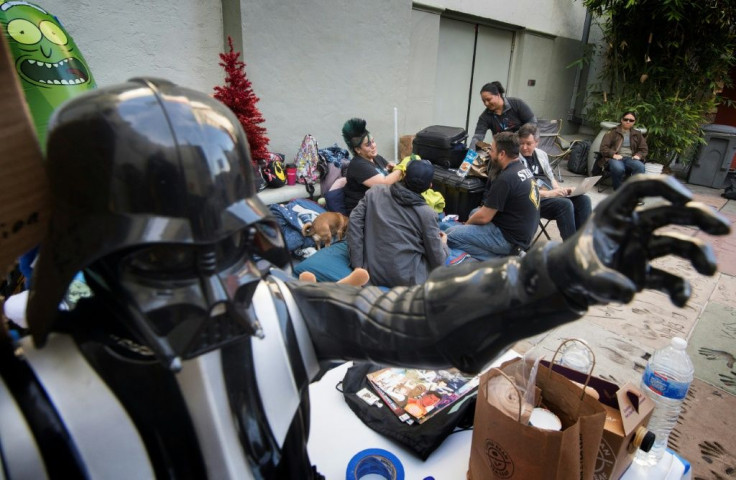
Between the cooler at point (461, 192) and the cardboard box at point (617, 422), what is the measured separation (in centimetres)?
320

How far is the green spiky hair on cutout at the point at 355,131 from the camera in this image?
3.56 metres

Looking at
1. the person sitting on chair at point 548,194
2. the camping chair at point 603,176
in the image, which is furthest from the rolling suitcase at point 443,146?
the camping chair at point 603,176

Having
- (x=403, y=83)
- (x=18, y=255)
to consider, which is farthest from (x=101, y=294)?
(x=403, y=83)

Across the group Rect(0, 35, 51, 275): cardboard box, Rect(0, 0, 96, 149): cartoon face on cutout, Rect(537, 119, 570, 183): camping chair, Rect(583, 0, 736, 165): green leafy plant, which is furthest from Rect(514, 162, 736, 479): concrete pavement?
Rect(583, 0, 736, 165): green leafy plant

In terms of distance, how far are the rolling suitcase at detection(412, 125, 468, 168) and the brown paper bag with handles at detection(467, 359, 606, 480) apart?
3.86m

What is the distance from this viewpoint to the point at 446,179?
4.48 m

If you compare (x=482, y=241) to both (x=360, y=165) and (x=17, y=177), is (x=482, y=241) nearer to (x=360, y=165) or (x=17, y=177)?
(x=360, y=165)

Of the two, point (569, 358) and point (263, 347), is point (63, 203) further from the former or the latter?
point (569, 358)

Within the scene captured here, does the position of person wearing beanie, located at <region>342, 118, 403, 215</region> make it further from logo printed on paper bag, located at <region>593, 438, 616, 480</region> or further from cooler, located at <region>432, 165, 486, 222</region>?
logo printed on paper bag, located at <region>593, 438, 616, 480</region>

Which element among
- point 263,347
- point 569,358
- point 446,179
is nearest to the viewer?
point 263,347

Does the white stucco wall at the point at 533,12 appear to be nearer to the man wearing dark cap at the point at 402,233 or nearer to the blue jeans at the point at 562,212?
the blue jeans at the point at 562,212

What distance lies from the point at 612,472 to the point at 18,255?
1.36m

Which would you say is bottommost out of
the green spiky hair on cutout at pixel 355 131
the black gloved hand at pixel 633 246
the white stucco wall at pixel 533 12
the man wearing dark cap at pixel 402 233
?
the man wearing dark cap at pixel 402 233

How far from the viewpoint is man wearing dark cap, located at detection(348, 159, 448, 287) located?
8.66 ft
